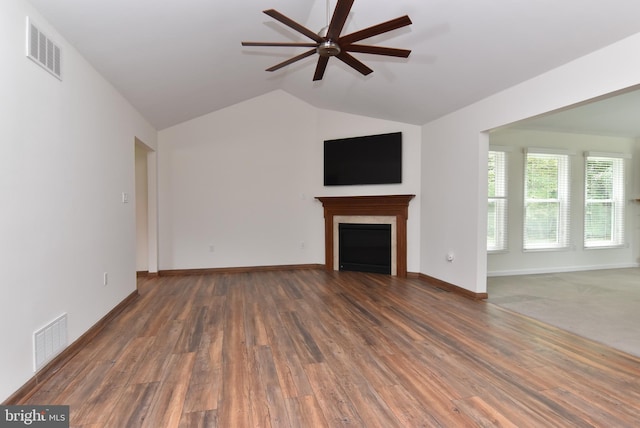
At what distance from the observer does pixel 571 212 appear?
240 inches

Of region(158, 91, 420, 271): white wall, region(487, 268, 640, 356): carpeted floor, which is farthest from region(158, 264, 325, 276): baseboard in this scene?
region(487, 268, 640, 356): carpeted floor

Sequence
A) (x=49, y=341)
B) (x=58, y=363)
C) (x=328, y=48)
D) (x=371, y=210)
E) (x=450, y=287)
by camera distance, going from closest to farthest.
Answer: (x=49, y=341) < (x=58, y=363) < (x=328, y=48) < (x=450, y=287) < (x=371, y=210)

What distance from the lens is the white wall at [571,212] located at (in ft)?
18.8

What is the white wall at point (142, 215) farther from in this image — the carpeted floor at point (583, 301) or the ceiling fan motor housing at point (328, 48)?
the carpeted floor at point (583, 301)

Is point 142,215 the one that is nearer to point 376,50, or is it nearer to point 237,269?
point 237,269

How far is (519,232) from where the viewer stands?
19.1 ft

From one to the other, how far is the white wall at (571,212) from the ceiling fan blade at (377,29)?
415 cm

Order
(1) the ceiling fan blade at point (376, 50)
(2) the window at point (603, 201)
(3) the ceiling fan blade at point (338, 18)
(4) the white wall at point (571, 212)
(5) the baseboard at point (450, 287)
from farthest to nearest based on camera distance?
(2) the window at point (603, 201) < (4) the white wall at point (571, 212) < (5) the baseboard at point (450, 287) < (1) the ceiling fan blade at point (376, 50) < (3) the ceiling fan blade at point (338, 18)

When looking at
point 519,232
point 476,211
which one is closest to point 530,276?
point 519,232

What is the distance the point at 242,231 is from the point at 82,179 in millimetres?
3243

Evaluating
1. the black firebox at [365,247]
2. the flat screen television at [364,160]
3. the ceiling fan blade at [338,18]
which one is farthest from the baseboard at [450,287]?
the ceiling fan blade at [338,18]

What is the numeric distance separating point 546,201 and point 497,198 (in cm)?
110

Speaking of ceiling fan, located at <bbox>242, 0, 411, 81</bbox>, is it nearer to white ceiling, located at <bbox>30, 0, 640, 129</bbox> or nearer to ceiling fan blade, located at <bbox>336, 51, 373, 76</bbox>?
ceiling fan blade, located at <bbox>336, 51, 373, 76</bbox>

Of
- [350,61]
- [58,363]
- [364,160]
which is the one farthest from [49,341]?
[364,160]
